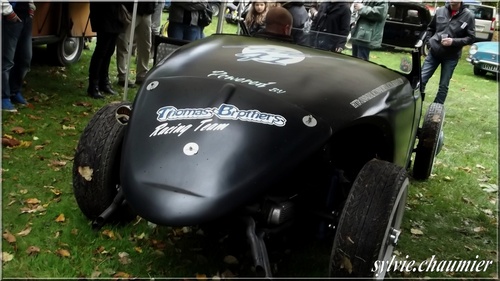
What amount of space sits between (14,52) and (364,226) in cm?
402

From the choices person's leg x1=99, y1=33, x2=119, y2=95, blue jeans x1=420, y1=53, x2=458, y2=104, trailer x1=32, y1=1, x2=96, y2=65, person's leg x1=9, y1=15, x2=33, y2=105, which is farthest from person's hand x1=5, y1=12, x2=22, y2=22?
blue jeans x1=420, y1=53, x2=458, y2=104

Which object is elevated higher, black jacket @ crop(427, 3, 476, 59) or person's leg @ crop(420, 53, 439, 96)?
black jacket @ crop(427, 3, 476, 59)

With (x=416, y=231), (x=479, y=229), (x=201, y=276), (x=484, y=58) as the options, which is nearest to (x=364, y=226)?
(x=201, y=276)

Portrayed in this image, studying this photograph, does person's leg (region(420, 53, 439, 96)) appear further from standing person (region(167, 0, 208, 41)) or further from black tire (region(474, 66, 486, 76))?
black tire (region(474, 66, 486, 76))

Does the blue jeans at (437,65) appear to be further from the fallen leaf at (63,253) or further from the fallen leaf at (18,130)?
the fallen leaf at (63,253)

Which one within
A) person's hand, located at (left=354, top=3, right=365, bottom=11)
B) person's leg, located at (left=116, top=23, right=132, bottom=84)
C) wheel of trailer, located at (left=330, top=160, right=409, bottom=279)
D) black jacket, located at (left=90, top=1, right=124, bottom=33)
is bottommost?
person's leg, located at (left=116, top=23, right=132, bottom=84)

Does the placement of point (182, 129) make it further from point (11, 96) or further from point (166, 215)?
point (11, 96)

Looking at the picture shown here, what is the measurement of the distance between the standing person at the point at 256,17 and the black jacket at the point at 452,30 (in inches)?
120

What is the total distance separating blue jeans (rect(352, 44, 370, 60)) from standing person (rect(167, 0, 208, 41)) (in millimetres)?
3045

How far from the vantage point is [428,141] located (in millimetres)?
4672

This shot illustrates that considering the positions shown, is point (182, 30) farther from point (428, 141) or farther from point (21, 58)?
point (428, 141)

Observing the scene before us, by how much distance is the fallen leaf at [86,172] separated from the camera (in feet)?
9.76

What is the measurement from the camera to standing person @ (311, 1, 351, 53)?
415 centimetres

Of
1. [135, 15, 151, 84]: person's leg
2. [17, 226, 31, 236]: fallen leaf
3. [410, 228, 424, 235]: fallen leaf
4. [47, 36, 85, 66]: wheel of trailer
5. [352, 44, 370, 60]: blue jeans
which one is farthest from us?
[47, 36, 85, 66]: wheel of trailer
